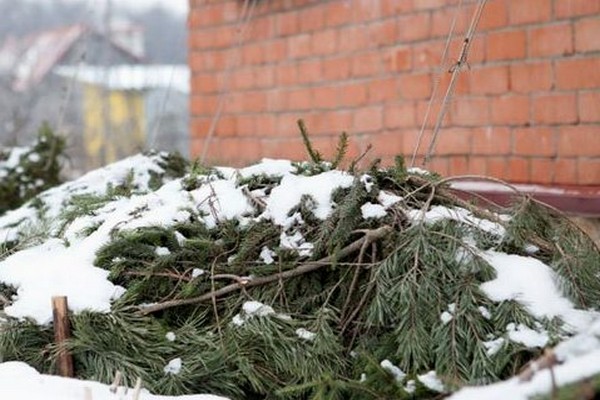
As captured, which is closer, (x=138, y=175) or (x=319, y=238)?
(x=319, y=238)

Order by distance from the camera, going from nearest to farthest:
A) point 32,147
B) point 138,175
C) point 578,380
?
point 578,380 < point 138,175 < point 32,147

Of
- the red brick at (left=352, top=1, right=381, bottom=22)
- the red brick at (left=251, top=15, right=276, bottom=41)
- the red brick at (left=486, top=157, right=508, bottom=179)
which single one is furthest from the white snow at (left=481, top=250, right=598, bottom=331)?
the red brick at (left=251, top=15, right=276, bottom=41)

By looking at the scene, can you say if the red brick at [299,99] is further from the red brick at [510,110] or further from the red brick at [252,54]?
the red brick at [510,110]

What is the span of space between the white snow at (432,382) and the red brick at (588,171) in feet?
6.33

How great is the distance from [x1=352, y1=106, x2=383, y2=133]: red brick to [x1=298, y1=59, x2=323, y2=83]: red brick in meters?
0.42

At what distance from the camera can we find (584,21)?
14.0 ft

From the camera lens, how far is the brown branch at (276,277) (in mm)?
2857

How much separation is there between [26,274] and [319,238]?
919 mm

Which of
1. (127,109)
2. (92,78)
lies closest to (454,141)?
(127,109)

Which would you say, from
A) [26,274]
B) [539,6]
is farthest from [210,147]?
[26,274]

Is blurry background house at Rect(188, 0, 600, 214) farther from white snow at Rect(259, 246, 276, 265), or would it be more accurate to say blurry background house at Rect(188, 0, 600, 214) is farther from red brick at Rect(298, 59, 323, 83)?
white snow at Rect(259, 246, 276, 265)

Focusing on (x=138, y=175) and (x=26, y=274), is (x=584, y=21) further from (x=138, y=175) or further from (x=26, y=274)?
(x=26, y=274)

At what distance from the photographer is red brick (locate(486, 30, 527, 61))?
4582mm

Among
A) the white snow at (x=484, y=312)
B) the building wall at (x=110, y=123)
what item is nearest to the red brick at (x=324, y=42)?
the white snow at (x=484, y=312)
